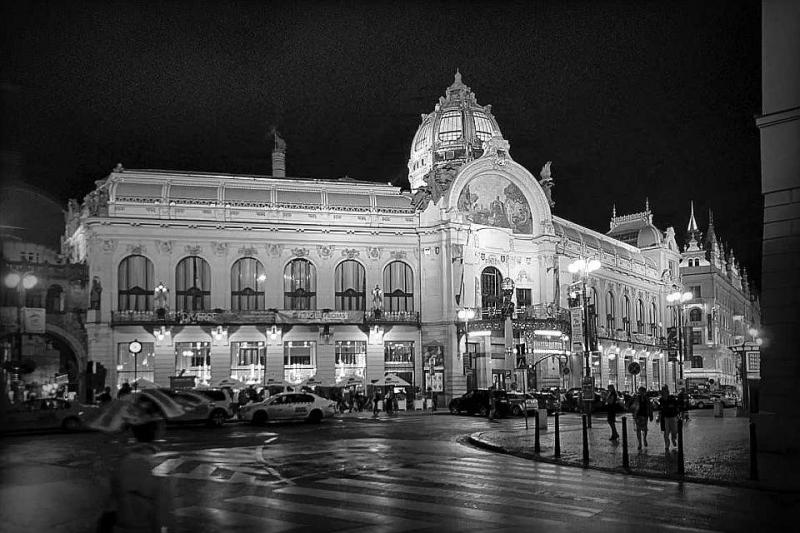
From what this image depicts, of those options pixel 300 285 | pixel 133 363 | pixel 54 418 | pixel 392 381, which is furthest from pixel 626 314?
pixel 54 418

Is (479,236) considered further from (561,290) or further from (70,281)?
(70,281)

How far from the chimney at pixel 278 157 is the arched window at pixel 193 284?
2090 cm

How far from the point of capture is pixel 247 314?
205ft

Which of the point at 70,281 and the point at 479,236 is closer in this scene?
the point at 70,281

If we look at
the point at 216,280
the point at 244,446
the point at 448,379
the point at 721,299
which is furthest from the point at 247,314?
the point at 721,299

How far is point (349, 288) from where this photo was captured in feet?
220

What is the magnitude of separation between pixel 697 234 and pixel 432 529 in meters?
141

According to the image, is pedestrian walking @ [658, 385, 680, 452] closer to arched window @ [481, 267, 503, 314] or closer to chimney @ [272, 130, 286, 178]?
arched window @ [481, 267, 503, 314]

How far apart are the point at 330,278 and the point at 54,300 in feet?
64.1

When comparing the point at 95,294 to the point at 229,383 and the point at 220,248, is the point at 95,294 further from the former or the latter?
the point at 229,383

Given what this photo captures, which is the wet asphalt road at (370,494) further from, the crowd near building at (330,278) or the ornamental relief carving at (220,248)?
the ornamental relief carving at (220,248)

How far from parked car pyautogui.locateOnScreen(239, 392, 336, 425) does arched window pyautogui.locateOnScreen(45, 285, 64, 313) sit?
25.8m

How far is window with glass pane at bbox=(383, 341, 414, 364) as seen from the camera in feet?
220

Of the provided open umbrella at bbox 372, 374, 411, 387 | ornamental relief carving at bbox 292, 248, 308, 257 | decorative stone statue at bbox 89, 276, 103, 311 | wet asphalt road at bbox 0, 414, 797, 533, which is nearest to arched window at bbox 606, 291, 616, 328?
open umbrella at bbox 372, 374, 411, 387
